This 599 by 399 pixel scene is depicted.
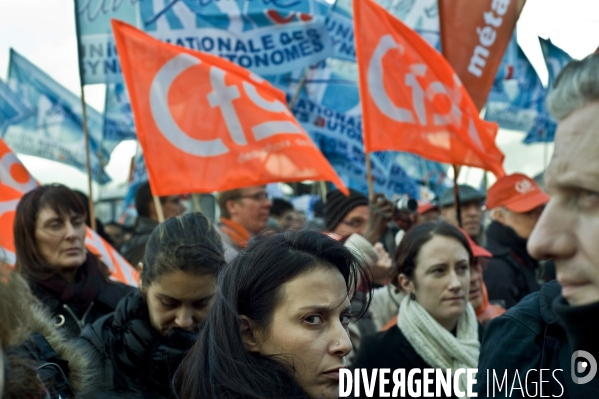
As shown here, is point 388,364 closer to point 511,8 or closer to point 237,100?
point 237,100

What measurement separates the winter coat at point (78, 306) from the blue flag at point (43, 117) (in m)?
9.20

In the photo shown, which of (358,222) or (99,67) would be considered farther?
(99,67)

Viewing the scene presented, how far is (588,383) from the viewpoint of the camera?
2027 mm

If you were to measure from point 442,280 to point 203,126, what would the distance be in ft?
7.18

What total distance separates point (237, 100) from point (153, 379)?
287cm

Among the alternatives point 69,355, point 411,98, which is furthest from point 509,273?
point 69,355

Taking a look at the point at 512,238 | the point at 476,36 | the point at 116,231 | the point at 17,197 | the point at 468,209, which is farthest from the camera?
the point at 116,231

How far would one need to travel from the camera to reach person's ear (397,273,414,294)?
4.23m

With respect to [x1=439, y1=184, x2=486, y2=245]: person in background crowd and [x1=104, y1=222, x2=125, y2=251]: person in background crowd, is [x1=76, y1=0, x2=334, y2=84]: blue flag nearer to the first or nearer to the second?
[x1=439, y1=184, x2=486, y2=245]: person in background crowd

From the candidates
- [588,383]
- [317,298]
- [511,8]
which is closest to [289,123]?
[511,8]

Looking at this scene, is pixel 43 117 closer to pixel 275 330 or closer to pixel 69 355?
pixel 69 355

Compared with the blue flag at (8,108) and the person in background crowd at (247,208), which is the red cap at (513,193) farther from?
the blue flag at (8,108)

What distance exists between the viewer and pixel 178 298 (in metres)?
3.29

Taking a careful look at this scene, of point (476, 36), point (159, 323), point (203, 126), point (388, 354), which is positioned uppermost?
point (476, 36)
